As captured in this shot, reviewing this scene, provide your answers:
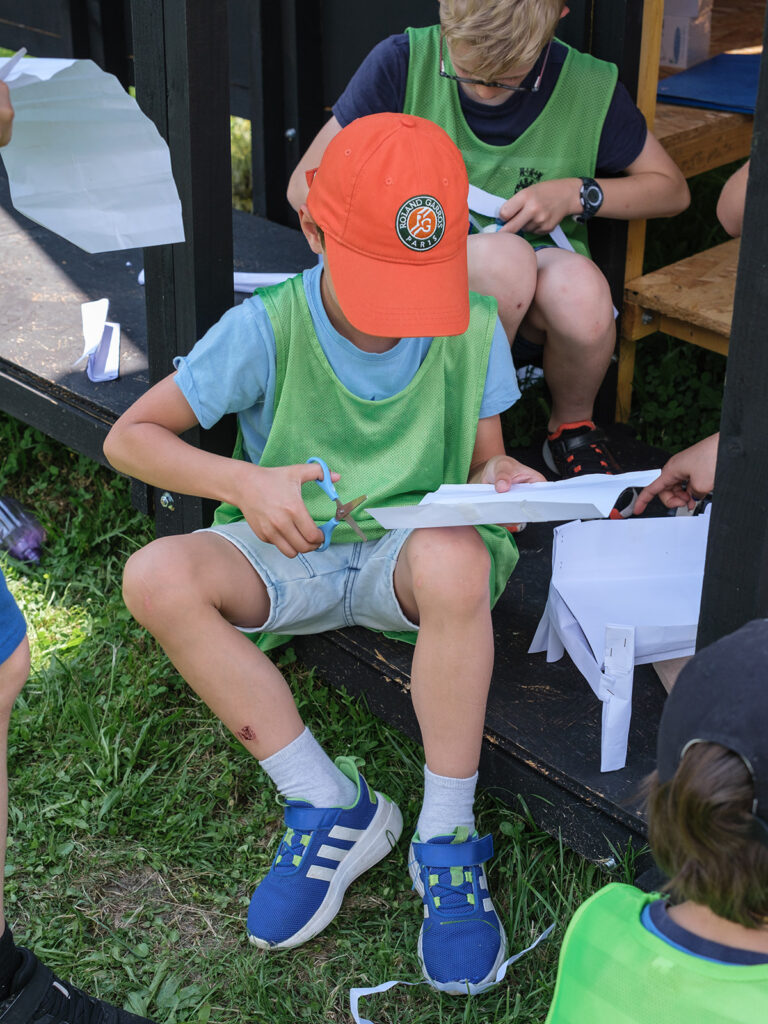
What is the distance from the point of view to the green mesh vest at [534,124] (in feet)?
8.28

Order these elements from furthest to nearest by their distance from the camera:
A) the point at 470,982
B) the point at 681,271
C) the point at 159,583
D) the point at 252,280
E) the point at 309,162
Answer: the point at 252,280 → the point at 681,271 → the point at 309,162 → the point at 159,583 → the point at 470,982

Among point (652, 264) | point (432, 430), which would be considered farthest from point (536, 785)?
point (652, 264)

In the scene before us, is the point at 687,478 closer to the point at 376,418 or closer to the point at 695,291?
the point at 376,418

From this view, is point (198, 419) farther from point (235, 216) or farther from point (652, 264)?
point (652, 264)

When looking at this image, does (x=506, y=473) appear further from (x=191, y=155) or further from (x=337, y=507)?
(x=191, y=155)

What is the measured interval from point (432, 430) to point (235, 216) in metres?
1.99

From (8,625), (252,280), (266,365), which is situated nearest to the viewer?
(8,625)

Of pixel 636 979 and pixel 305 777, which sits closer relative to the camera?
pixel 636 979

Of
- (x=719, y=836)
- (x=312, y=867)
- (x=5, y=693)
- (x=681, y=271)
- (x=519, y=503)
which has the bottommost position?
(x=312, y=867)

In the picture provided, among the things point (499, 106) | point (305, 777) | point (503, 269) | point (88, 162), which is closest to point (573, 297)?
point (503, 269)

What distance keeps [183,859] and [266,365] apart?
877 mm

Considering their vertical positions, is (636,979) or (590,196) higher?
(590,196)

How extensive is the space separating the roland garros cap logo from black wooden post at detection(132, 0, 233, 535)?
20.8 inches

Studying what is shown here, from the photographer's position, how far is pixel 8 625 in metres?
1.58
